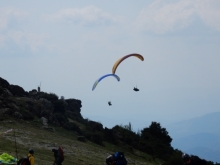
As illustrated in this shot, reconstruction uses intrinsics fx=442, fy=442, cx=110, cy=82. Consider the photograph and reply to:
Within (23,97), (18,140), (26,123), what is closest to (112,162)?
(18,140)

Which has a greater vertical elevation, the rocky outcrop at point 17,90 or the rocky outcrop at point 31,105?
the rocky outcrop at point 17,90

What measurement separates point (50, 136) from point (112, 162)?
1322 inches

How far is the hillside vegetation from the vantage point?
145ft

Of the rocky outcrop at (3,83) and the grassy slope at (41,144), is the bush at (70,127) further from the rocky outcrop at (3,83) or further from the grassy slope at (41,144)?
the rocky outcrop at (3,83)

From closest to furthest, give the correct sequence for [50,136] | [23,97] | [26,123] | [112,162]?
[112,162] < [50,136] < [26,123] < [23,97]

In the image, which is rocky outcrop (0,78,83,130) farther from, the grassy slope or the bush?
the grassy slope

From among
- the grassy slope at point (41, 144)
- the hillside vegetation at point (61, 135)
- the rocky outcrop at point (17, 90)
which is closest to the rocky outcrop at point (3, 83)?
the hillside vegetation at point (61, 135)

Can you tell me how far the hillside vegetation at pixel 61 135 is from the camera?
4422 centimetres

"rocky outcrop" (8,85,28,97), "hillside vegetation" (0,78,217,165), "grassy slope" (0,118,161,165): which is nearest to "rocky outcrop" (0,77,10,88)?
"hillside vegetation" (0,78,217,165)

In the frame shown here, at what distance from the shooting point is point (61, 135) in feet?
196

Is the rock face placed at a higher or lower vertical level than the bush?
higher

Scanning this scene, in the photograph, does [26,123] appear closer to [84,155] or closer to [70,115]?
[84,155]

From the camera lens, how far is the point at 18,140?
4509cm

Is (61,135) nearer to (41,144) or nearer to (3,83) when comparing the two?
(41,144)
